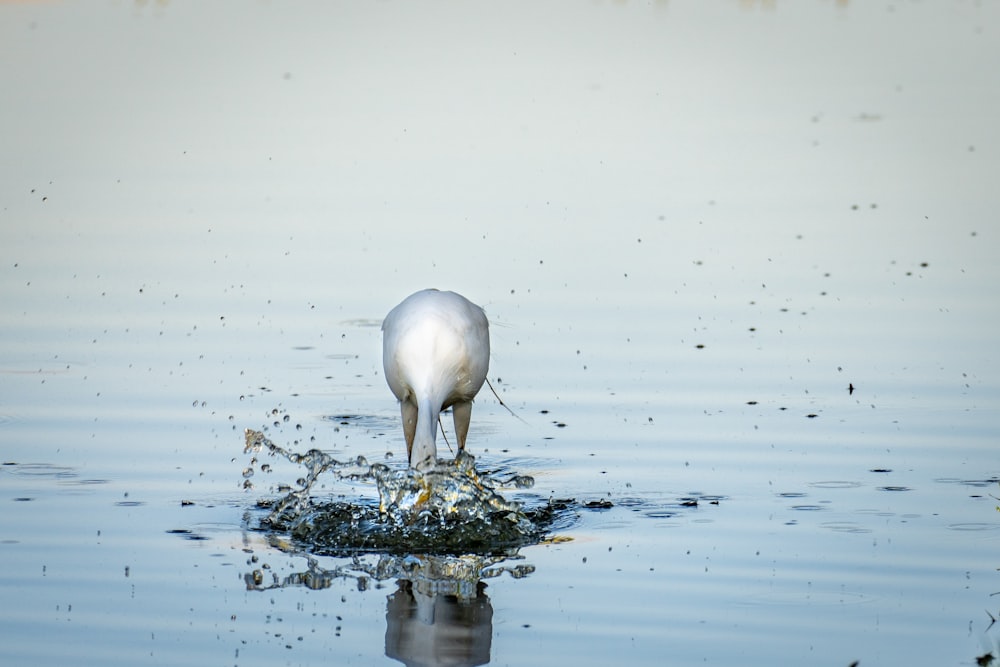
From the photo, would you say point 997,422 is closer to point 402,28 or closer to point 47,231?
point 47,231

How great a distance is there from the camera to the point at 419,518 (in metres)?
9.39

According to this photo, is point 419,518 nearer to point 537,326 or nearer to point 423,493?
point 423,493

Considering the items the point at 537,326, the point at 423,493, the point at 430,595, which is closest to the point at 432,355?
the point at 423,493

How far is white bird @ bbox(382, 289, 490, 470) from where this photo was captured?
1007 cm

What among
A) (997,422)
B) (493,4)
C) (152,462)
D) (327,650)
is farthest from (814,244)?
(493,4)

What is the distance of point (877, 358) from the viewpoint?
41.0 feet

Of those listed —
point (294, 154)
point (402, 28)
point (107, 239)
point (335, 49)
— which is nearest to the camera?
point (107, 239)

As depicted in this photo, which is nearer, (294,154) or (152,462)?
(152,462)

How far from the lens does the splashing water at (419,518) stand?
9.13m

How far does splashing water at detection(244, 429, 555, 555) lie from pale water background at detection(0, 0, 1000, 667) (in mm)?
205

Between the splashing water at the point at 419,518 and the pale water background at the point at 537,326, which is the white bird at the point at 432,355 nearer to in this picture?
the splashing water at the point at 419,518

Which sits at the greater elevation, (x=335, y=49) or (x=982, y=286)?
(x=335, y=49)

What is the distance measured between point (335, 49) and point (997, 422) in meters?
16.0

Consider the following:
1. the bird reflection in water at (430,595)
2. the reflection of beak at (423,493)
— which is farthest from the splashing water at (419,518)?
the bird reflection in water at (430,595)
